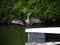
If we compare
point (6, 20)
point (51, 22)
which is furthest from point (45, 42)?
point (6, 20)

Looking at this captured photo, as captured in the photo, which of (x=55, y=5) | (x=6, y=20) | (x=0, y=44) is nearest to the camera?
(x=55, y=5)

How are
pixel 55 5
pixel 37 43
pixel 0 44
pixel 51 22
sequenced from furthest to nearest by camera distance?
1. pixel 51 22
2. pixel 0 44
3. pixel 55 5
4. pixel 37 43

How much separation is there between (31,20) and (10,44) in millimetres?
7444

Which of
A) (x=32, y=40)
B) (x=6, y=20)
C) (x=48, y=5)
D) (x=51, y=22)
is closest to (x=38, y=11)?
(x=48, y=5)

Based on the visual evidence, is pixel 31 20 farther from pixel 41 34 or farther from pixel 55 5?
pixel 55 5

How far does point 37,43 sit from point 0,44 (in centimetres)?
853

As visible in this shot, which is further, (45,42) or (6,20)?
(6,20)

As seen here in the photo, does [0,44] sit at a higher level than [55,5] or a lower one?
lower

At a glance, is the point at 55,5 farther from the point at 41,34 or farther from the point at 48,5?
the point at 41,34

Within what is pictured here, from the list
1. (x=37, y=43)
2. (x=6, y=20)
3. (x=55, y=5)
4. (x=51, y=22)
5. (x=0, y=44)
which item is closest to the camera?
(x=37, y=43)

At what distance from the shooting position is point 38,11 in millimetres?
23578

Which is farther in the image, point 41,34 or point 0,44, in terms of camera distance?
point 0,44

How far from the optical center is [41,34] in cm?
1655

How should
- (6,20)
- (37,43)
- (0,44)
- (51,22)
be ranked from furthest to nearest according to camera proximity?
(6,20), (51,22), (0,44), (37,43)
